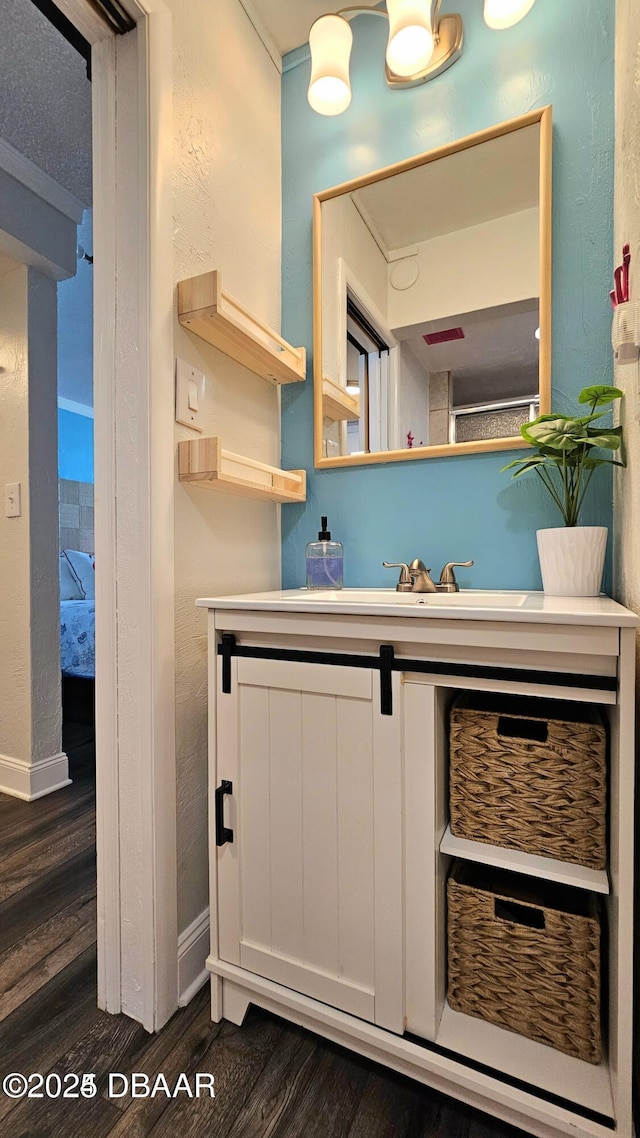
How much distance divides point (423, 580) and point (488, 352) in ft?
1.91

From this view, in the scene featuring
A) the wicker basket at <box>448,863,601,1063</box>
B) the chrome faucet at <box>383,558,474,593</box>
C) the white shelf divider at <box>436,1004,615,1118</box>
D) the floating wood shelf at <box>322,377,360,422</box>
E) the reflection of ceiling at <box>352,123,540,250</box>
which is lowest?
the white shelf divider at <box>436,1004,615,1118</box>

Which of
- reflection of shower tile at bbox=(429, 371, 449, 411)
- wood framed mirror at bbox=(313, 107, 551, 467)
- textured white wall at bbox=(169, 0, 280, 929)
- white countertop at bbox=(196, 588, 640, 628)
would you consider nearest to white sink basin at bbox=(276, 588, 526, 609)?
white countertop at bbox=(196, 588, 640, 628)

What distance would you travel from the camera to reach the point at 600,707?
96cm

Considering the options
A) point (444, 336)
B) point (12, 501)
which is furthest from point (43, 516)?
point (444, 336)

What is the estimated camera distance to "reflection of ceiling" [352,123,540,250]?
3.97 feet

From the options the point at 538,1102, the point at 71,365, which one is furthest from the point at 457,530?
the point at 71,365

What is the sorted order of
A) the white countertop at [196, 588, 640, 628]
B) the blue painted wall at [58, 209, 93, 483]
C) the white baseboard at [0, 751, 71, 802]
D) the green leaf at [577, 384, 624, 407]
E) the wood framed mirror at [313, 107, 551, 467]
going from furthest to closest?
the blue painted wall at [58, 209, 93, 483] < the white baseboard at [0, 751, 71, 802] < the wood framed mirror at [313, 107, 551, 467] < the green leaf at [577, 384, 624, 407] < the white countertop at [196, 588, 640, 628]

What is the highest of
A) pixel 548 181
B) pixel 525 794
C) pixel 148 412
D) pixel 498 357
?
pixel 548 181

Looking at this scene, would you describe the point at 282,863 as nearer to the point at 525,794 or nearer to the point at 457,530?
the point at 525,794

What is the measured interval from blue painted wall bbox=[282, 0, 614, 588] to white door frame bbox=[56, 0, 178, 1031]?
55 centimetres

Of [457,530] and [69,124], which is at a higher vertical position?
[69,124]

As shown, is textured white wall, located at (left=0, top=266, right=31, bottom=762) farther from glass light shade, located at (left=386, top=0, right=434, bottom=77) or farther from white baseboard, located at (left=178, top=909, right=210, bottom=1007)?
glass light shade, located at (left=386, top=0, right=434, bottom=77)

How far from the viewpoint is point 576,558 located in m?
1.00

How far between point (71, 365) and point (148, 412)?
358cm
